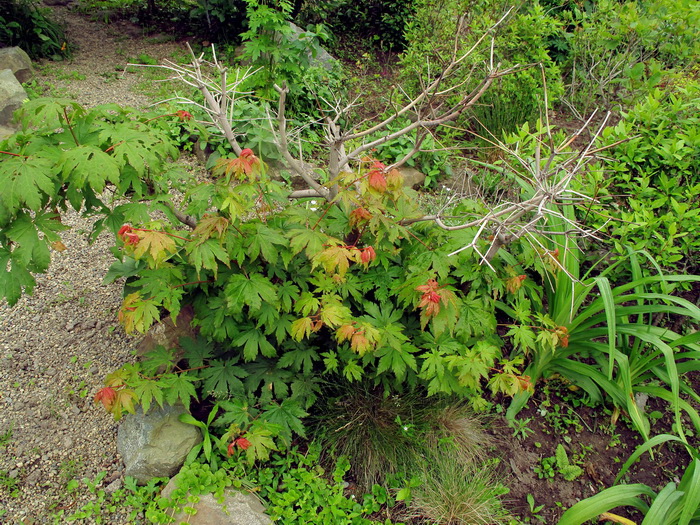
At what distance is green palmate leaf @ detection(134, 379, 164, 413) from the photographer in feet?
7.70

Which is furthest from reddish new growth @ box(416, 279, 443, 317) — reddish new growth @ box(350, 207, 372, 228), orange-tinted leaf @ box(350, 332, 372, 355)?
reddish new growth @ box(350, 207, 372, 228)

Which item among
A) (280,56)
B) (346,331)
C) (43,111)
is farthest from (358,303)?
(280,56)

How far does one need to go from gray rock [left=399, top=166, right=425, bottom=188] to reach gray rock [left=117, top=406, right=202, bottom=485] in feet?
9.74

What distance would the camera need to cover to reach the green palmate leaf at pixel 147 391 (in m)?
2.35

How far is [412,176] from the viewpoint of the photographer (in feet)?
15.5

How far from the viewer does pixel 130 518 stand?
7.88ft

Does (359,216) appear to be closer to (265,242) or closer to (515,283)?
(265,242)

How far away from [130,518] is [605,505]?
224cm

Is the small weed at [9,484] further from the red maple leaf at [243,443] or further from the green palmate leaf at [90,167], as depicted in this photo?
the green palmate leaf at [90,167]

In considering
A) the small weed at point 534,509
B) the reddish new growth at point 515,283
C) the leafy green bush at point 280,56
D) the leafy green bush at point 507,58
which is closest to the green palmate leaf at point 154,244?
the reddish new growth at point 515,283

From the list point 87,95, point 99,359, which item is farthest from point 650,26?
point 87,95

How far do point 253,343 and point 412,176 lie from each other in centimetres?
278

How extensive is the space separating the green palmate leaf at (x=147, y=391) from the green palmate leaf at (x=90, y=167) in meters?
0.96

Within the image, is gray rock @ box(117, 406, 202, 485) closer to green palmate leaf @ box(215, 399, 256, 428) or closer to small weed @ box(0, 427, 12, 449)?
green palmate leaf @ box(215, 399, 256, 428)
